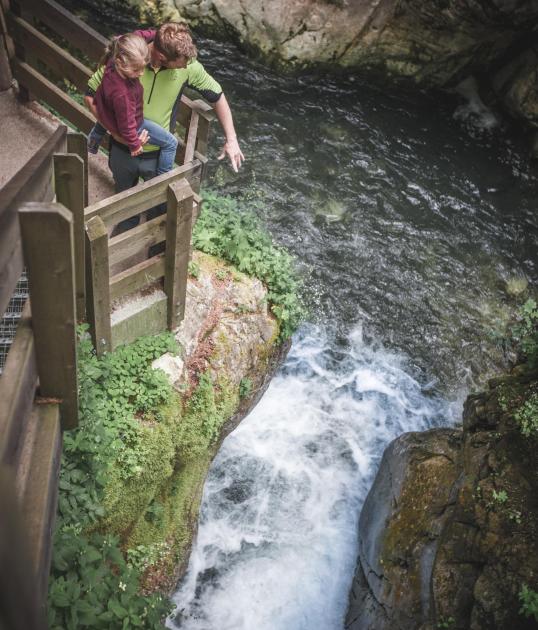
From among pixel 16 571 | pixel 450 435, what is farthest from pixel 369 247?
pixel 16 571

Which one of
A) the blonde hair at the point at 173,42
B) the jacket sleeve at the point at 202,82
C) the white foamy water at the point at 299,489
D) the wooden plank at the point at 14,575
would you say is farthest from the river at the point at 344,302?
the wooden plank at the point at 14,575

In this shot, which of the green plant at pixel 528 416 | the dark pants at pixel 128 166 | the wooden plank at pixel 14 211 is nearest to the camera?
the wooden plank at pixel 14 211

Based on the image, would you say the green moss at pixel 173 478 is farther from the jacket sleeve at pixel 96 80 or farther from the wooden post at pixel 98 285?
the jacket sleeve at pixel 96 80

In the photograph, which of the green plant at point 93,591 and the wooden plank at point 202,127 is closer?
the green plant at point 93,591

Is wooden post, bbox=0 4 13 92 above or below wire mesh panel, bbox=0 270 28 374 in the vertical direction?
above

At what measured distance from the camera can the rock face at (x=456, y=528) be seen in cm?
507

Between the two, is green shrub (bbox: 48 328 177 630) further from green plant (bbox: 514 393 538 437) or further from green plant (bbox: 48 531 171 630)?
green plant (bbox: 514 393 538 437)

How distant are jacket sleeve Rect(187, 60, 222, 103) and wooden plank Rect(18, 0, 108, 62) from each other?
4.27ft

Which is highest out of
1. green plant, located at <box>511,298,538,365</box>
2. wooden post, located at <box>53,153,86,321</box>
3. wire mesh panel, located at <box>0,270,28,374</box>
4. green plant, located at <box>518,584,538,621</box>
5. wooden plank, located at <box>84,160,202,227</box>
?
wooden post, located at <box>53,153,86,321</box>

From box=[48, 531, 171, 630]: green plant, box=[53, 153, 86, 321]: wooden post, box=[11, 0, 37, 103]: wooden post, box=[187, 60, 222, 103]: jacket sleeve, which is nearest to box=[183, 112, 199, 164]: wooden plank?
box=[187, 60, 222, 103]: jacket sleeve

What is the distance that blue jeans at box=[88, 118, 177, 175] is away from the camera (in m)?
5.10

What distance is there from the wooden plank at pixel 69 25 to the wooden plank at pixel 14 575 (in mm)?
5837

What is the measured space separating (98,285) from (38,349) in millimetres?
2111

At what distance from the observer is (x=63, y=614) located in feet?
13.1
